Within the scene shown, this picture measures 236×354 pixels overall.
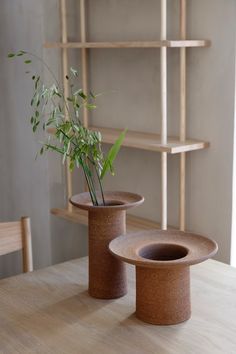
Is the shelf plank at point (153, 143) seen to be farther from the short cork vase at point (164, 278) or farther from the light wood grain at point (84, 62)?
the short cork vase at point (164, 278)

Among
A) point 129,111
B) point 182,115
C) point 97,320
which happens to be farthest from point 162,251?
point 129,111

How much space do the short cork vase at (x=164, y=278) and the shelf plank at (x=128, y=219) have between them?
997mm

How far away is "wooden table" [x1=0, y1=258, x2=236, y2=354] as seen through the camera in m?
1.32

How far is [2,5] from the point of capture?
291 cm

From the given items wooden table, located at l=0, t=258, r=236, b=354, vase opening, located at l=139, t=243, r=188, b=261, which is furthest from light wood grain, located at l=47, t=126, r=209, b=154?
vase opening, located at l=139, t=243, r=188, b=261

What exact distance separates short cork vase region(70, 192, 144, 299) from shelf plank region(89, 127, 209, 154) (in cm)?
67

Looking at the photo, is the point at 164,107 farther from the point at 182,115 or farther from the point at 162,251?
the point at 162,251

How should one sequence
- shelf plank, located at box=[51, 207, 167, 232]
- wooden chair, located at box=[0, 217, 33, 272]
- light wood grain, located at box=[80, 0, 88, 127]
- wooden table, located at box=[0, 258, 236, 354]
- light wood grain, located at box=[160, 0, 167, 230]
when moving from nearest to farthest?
1. wooden table, located at box=[0, 258, 236, 354]
2. wooden chair, located at box=[0, 217, 33, 272]
3. light wood grain, located at box=[160, 0, 167, 230]
4. shelf plank, located at box=[51, 207, 167, 232]
5. light wood grain, located at box=[80, 0, 88, 127]

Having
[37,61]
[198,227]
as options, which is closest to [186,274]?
[198,227]

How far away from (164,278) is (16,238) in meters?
0.71

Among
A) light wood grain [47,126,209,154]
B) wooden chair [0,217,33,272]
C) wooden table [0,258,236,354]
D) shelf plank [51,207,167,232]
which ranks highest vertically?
light wood grain [47,126,209,154]

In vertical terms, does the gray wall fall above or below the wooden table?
above

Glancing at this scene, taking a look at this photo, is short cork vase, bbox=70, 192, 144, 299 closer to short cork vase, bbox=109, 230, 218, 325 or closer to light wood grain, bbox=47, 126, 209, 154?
short cork vase, bbox=109, 230, 218, 325

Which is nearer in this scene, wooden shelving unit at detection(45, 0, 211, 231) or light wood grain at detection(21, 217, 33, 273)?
light wood grain at detection(21, 217, 33, 273)
